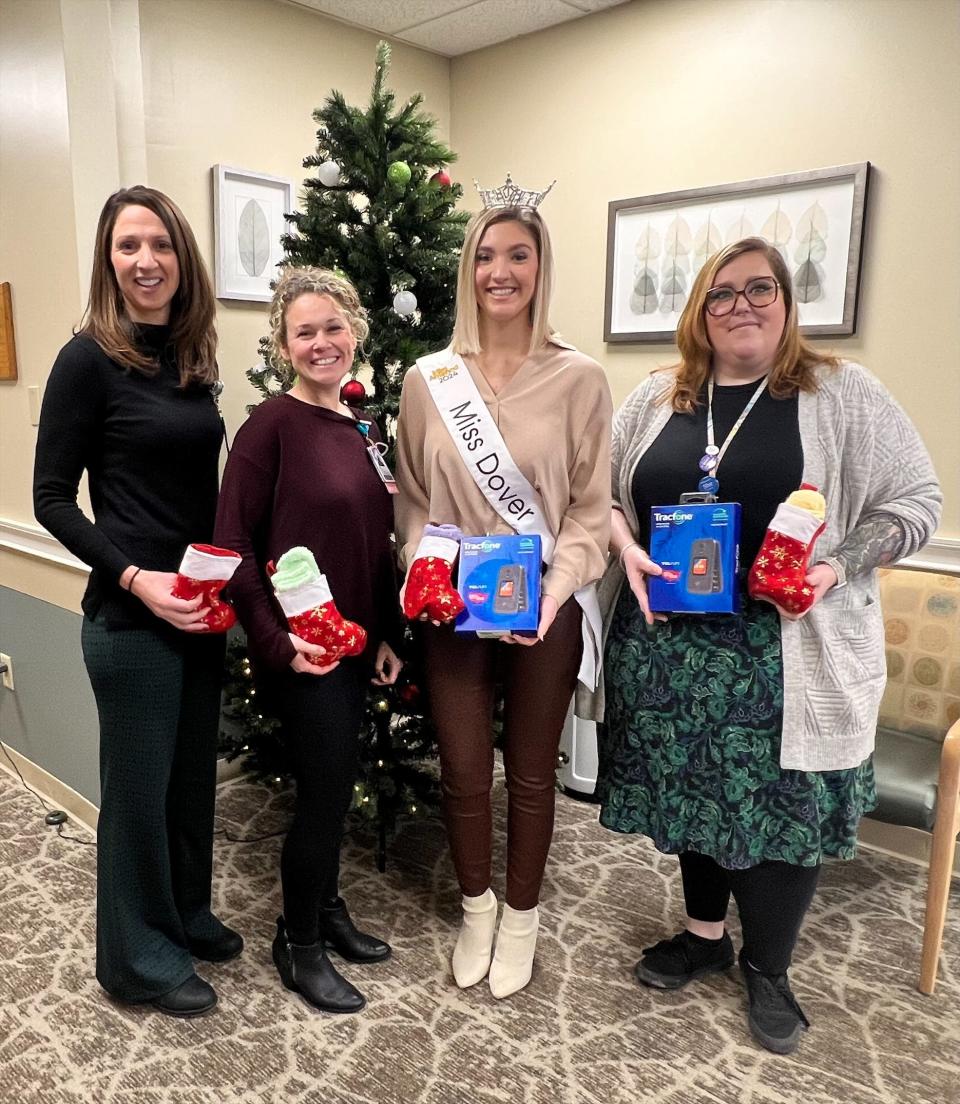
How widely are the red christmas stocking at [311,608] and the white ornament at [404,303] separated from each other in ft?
2.67

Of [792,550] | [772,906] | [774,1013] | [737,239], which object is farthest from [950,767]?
[737,239]

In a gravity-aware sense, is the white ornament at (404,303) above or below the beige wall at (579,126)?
below

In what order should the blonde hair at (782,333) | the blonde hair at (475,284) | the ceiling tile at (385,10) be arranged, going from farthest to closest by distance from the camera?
1. the ceiling tile at (385,10)
2. the blonde hair at (475,284)
3. the blonde hair at (782,333)

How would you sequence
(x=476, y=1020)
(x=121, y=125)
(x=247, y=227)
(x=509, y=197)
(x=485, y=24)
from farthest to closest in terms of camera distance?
(x=485, y=24)
(x=247, y=227)
(x=121, y=125)
(x=476, y=1020)
(x=509, y=197)

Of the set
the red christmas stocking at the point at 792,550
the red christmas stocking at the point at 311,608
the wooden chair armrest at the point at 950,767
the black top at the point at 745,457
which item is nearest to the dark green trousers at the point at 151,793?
the red christmas stocking at the point at 311,608

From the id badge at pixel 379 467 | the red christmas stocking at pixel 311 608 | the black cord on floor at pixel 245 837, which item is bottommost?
the black cord on floor at pixel 245 837

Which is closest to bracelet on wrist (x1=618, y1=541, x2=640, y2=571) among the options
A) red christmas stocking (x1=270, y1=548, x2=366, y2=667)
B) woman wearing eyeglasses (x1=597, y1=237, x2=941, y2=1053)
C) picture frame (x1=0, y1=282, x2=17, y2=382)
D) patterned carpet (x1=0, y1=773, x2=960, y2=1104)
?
woman wearing eyeglasses (x1=597, y1=237, x2=941, y2=1053)

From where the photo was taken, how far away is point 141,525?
1.66 m

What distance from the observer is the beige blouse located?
1.75m

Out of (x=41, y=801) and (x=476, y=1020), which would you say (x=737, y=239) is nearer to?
(x=476, y=1020)

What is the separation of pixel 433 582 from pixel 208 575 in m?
0.42

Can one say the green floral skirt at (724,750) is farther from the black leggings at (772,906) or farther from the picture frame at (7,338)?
the picture frame at (7,338)

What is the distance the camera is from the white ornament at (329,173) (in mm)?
2156

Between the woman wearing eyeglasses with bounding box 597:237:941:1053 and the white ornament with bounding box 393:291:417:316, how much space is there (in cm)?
68
